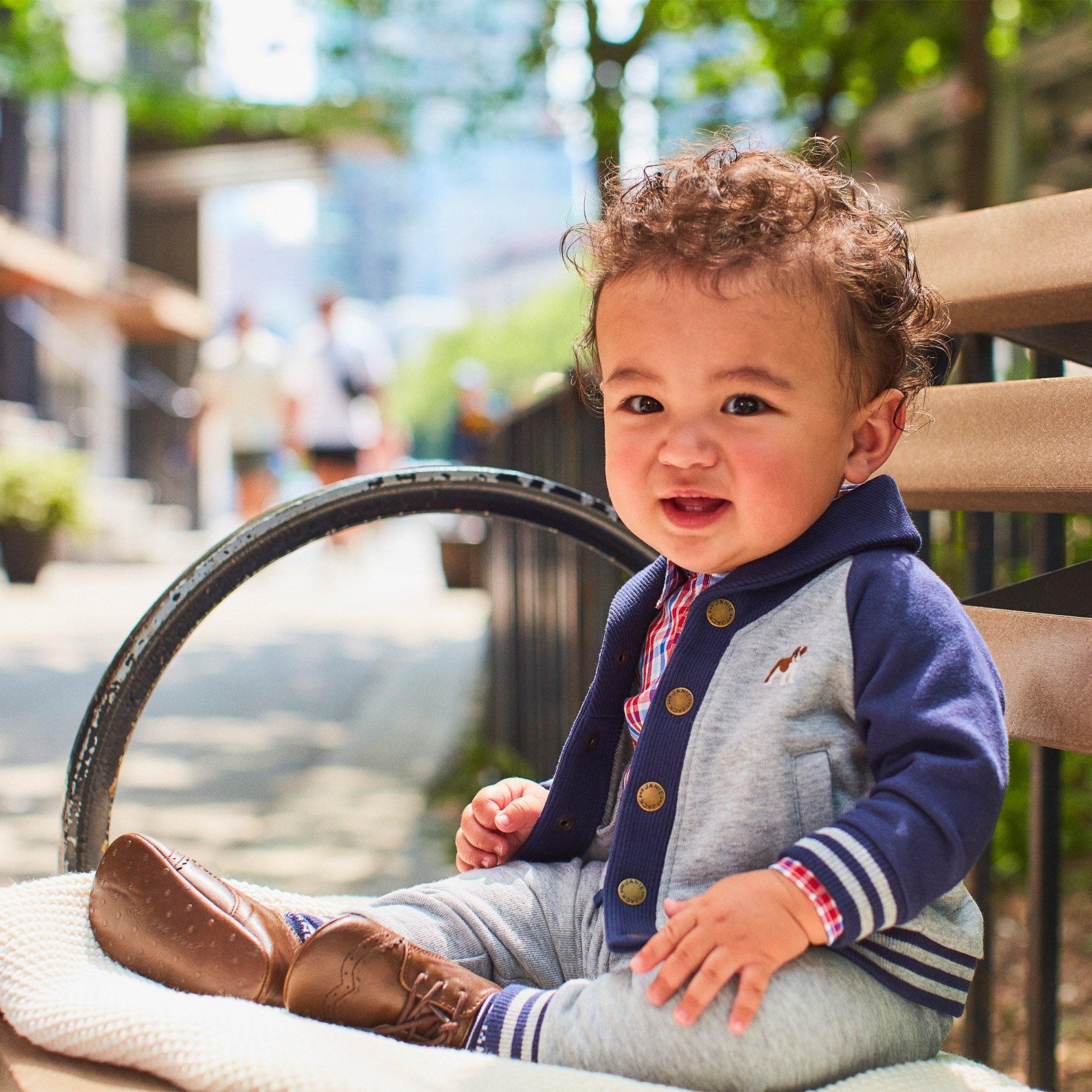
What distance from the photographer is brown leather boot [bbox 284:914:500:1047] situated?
42.4 inches

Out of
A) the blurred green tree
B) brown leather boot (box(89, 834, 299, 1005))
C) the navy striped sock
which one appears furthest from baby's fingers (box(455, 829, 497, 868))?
the blurred green tree

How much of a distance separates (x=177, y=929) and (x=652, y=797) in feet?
1.40

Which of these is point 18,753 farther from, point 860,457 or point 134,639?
point 860,457

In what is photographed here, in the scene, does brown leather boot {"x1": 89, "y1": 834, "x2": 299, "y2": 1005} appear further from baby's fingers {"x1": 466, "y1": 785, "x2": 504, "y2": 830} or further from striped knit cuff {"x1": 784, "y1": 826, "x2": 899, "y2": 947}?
striped knit cuff {"x1": 784, "y1": 826, "x2": 899, "y2": 947}

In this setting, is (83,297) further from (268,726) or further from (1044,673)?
(1044,673)

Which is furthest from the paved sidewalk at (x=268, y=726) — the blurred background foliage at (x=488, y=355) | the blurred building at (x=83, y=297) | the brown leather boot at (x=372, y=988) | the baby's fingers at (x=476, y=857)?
the blurred background foliage at (x=488, y=355)

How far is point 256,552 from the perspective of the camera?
135cm

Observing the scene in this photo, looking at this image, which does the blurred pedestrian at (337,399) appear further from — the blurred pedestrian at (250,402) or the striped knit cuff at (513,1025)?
the striped knit cuff at (513,1025)

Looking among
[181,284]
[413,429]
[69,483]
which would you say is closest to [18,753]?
[69,483]

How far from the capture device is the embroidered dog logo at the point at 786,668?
1111mm

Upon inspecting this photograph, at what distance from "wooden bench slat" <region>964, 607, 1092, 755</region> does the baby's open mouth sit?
0.34 m

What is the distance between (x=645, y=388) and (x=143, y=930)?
649mm

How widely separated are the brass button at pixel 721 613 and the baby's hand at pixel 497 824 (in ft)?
1.03

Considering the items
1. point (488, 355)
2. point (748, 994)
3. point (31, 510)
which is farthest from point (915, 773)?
point (488, 355)
